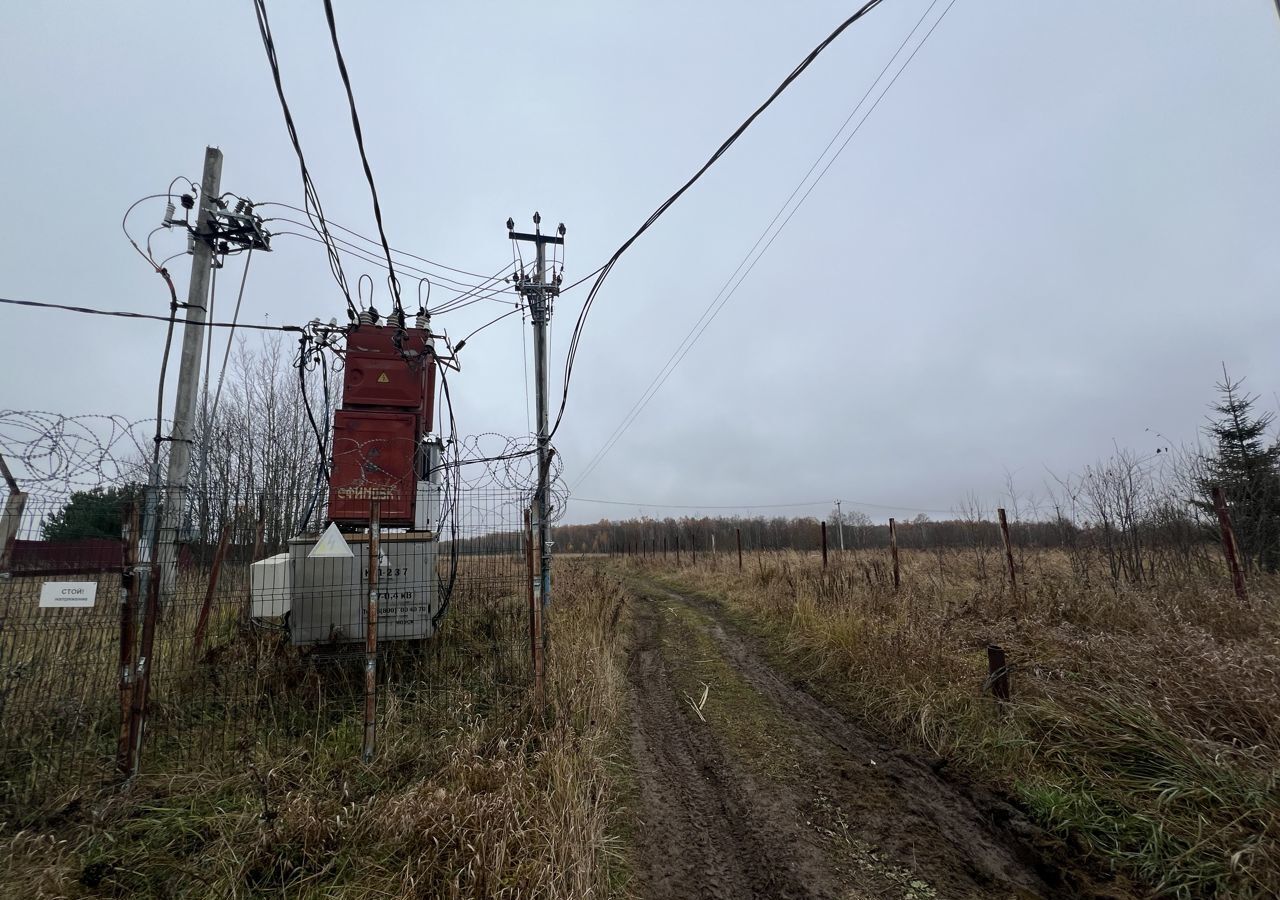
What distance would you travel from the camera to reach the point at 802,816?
11.7 feet

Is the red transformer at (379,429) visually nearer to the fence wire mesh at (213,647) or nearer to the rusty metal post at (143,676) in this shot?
the fence wire mesh at (213,647)

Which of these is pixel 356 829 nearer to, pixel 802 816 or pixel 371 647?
pixel 371 647

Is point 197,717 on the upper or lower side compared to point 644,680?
upper

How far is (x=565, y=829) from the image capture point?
124 inches

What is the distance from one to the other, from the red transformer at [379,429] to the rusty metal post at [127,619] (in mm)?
1747

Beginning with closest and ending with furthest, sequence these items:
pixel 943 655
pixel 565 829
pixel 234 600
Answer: pixel 565 829 < pixel 943 655 < pixel 234 600

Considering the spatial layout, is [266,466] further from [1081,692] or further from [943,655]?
[1081,692]

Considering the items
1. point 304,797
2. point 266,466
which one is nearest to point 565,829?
point 304,797

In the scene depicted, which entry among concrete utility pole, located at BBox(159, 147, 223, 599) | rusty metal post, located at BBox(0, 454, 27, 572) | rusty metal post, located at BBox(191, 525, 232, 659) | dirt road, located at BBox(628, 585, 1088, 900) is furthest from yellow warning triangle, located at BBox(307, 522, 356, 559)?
concrete utility pole, located at BBox(159, 147, 223, 599)

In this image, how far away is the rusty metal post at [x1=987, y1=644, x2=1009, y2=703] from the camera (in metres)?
4.48

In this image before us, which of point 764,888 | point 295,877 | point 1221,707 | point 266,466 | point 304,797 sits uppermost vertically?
point 266,466

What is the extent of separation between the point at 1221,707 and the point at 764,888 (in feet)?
11.2

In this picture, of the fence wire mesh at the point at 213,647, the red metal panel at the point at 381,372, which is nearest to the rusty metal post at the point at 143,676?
the fence wire mesh at the point at 213,647

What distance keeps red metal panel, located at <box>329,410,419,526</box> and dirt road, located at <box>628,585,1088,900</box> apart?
3625 millimetres
